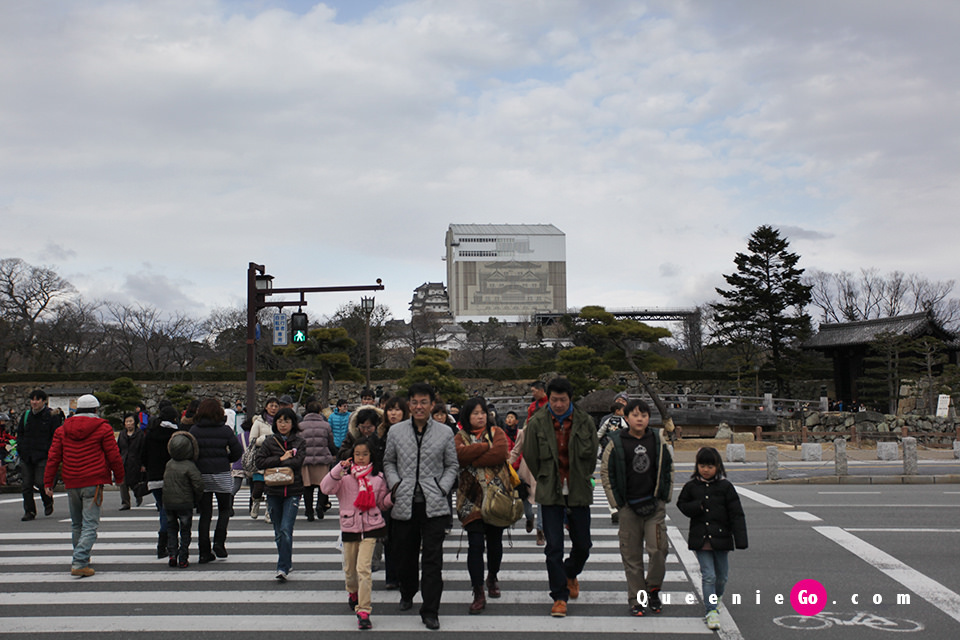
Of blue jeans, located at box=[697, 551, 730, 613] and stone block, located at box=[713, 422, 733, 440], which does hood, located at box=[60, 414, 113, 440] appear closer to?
blue jeans, located at box=[697, 551, 730, 613]

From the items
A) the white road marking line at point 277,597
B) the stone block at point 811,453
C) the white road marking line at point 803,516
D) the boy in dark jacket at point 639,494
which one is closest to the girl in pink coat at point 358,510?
the white road marking line at point 277,597

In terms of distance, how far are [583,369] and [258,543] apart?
22.3 m

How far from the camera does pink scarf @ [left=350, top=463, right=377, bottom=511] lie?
5406 millimetres

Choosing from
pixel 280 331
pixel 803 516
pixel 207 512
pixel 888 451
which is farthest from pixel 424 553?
pixel 888 451

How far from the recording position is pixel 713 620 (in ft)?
16.7

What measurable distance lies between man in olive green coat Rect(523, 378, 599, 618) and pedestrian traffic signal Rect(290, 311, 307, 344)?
11.6m

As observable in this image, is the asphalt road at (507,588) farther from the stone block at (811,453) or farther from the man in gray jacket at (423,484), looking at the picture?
the stone block at (811,453)

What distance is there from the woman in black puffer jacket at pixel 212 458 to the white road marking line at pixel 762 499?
25.8 ft

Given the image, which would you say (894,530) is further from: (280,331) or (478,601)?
(280,331)

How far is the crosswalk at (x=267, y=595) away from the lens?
518cm

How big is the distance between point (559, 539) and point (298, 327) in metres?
12.0

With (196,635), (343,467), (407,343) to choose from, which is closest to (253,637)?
(196,635)

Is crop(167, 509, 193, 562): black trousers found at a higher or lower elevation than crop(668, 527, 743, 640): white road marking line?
higher

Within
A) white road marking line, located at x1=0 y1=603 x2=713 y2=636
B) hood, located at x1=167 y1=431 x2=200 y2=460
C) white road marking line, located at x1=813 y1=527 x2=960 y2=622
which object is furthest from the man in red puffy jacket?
white road marking line, located at x1=813 y1=527 x2=960 y2=622
